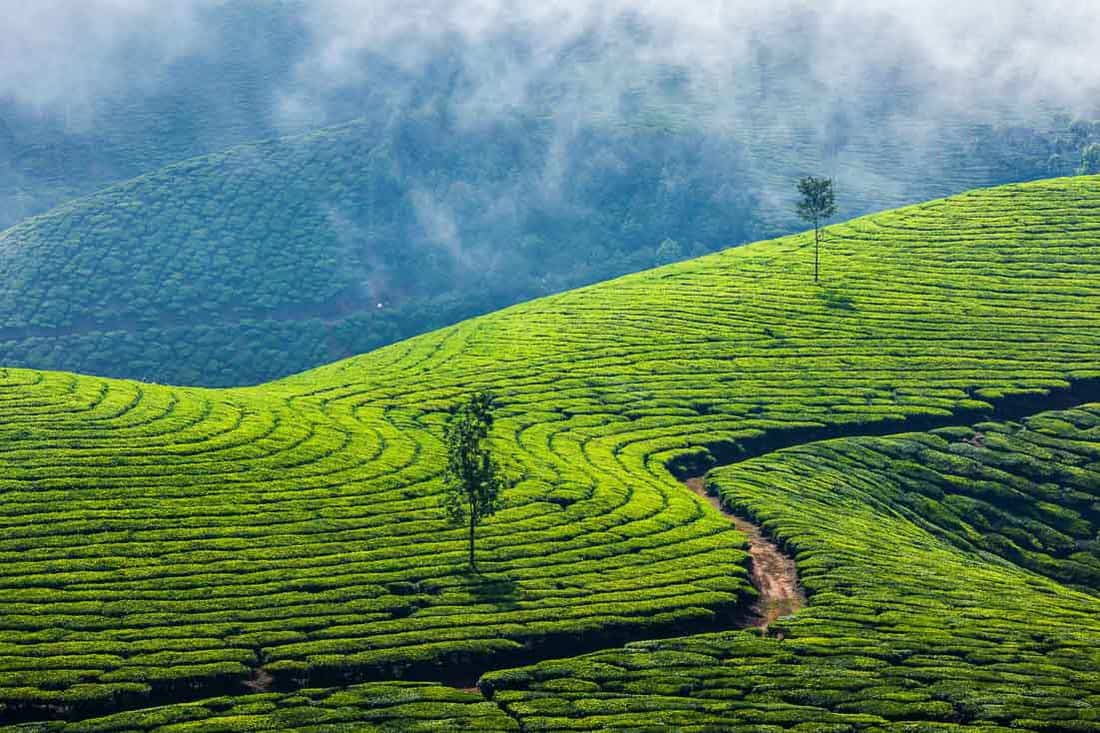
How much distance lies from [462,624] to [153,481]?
22067mm

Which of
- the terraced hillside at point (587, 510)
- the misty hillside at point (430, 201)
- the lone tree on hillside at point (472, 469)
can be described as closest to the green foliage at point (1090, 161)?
the misty hillside at point (430, 201)

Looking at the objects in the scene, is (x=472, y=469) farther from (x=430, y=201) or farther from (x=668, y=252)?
(x=430, y=201)

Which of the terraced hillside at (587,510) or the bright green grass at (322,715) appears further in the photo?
the terraced hillside at (587,510)

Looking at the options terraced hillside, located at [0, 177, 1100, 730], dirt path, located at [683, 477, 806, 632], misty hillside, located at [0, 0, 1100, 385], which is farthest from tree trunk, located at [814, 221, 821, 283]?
→ misty hillside, located at [0, 0, 1100, 385]

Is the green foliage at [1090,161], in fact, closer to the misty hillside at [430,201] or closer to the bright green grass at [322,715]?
the misty hillside at [430,201]

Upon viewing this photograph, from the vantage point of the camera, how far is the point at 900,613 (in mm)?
55688

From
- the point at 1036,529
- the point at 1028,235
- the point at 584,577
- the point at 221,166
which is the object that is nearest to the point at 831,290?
the point at 1028,235

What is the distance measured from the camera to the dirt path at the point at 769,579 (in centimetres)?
5772

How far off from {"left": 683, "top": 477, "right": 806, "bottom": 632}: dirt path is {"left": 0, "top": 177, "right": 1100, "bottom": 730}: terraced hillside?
1.09m

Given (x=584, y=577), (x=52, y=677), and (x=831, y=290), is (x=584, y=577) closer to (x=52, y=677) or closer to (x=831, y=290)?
(x=52, y=677)

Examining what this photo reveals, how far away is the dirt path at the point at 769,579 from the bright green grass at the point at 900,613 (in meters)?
0.90

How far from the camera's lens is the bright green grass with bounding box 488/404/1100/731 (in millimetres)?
45969

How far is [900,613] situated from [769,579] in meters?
7.50

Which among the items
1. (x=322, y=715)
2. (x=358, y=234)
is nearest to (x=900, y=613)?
(x=322, y=715)
